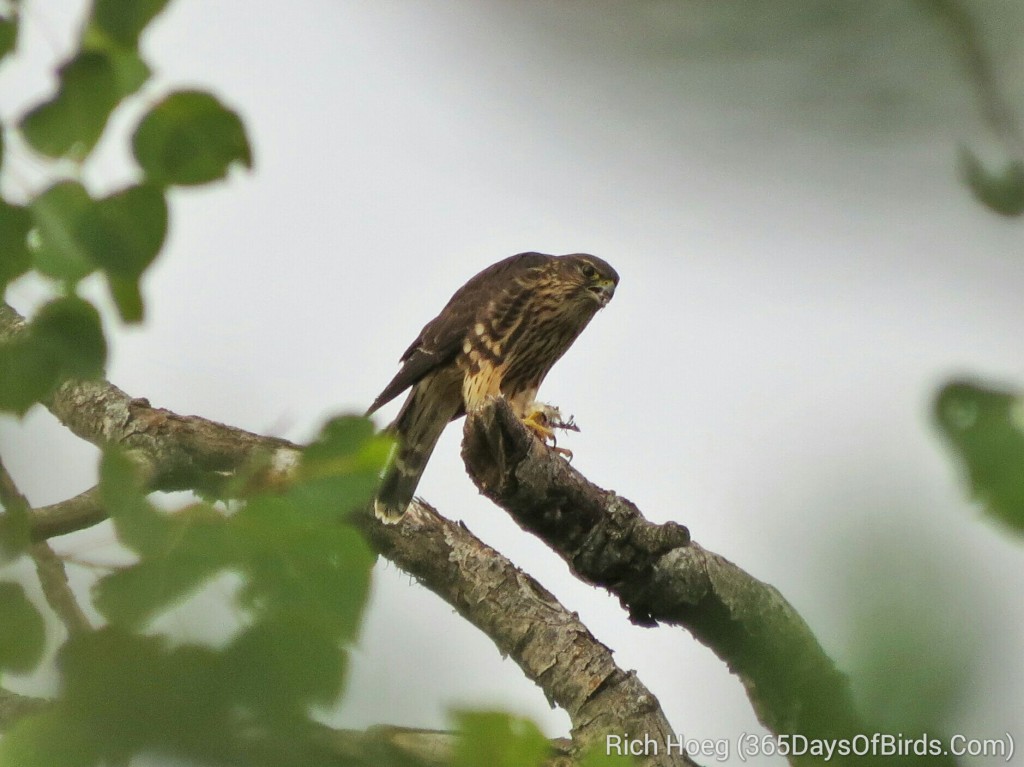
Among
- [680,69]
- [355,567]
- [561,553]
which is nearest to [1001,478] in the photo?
[680,69]

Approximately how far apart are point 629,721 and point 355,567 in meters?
2.88

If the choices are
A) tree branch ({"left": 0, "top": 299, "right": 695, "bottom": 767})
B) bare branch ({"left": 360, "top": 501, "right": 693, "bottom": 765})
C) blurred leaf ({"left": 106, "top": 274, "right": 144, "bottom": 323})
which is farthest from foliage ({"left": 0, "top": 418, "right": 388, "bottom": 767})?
bare branch ({"left": 360, "top": 501, "right": 693, "bottom": 765})

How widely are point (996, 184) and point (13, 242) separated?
859 millimetres

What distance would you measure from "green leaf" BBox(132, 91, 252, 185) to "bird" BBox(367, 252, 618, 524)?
4.89 metres

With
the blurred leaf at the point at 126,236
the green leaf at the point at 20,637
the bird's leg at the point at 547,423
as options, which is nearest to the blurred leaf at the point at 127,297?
the blurred leaf at the point at 126,236

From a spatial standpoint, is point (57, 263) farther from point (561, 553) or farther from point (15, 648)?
point (561, 553)

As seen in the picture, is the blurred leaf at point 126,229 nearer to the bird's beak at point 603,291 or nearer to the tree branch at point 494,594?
the tree branch at point 494,594

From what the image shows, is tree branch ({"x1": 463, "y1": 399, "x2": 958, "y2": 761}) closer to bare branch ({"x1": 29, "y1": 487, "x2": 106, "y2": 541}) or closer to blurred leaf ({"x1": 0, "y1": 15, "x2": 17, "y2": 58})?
bare branch ({"x1": 29, "y1": 487, "x2": 106, "y2": 541})

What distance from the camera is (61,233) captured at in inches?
41.5

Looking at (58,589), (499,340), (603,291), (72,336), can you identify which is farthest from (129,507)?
(603,291)

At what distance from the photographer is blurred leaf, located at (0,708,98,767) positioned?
705 mm

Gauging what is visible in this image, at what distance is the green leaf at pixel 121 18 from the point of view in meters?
1.05

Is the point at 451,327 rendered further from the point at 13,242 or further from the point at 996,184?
the point at 996,184

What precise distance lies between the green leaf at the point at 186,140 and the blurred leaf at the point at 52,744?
1.83ft
